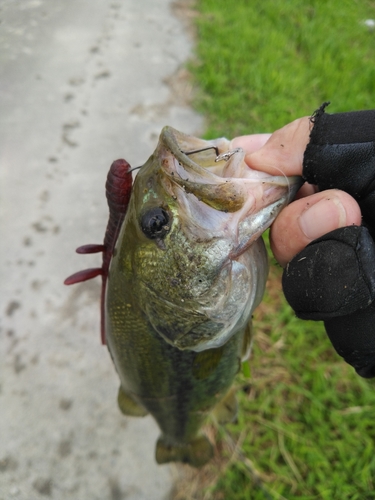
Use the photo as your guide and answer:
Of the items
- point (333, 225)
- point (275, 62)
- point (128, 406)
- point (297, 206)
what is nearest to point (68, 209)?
point (128, 406)

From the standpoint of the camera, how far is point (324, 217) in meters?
1.23

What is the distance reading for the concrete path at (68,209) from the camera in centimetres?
243

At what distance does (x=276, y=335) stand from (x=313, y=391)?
1.47ft

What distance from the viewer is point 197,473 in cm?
243

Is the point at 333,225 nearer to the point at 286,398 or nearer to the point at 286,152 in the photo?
the point at 286,152

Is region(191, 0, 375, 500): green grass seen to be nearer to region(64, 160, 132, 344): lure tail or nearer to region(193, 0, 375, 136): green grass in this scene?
region(193, 0, 375, 136): green grass

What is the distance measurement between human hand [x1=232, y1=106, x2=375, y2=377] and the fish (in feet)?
0.26

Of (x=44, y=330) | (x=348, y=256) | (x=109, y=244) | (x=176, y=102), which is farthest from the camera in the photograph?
(x=176, y=102)

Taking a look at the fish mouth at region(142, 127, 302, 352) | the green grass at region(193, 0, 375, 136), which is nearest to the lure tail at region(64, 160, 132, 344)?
the fish mouth at region(142, 127, 302, 352)

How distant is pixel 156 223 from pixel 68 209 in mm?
2445

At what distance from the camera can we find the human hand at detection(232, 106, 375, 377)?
1177 millimetres

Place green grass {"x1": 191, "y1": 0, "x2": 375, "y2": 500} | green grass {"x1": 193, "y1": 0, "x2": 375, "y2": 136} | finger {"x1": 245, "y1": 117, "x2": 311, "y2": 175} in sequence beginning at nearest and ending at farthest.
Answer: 1. finger {"x1": 245, "y1": 117, "x2": 311, "y2": 175}
2. green grass {"x1": 191, "y1": 0, "x2": 375, "y2": 500}
3. green grass {"x1": 193, "y1": 0, "x2": 375, "y2": 136}

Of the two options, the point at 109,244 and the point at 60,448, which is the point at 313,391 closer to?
the point at 60,448

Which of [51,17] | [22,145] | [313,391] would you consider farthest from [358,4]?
[313,391]
